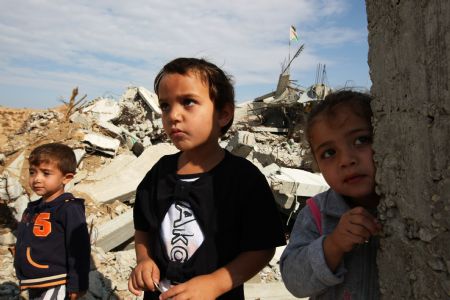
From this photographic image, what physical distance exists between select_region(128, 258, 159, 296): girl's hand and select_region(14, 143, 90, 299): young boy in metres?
1.09

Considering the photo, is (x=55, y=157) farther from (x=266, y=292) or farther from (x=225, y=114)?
(x=266, y=292)

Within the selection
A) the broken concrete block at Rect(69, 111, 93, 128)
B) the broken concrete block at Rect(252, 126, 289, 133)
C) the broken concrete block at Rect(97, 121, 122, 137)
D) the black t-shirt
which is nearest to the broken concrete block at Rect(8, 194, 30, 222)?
the broken concrete block at Rect(69, 111, 93, 128)

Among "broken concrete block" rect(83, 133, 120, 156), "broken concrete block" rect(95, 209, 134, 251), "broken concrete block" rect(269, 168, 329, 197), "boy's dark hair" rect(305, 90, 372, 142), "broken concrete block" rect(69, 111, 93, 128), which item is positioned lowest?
"broken concrete block" rect(95, 209, 134, 251)

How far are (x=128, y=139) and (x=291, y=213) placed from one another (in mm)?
4191

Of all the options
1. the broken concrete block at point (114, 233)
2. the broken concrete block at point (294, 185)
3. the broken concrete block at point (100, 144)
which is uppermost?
the broken concrete block at point (100, 144)

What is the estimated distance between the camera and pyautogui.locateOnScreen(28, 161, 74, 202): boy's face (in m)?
2.57

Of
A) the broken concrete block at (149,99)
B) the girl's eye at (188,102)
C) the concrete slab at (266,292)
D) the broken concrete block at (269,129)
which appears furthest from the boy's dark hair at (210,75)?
the broken concrete block at (269,129)

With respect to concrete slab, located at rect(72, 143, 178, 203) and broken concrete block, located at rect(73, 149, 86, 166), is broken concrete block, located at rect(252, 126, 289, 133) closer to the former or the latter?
concrete slab, located at rect(72, 143, 178, 203)

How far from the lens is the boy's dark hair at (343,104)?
1.19m

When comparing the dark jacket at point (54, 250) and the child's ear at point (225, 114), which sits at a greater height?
the child's ear at point (225, 114)

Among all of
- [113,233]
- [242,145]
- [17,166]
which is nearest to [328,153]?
[113,233]

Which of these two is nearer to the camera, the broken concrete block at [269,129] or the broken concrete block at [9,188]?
the broken concrete block at [9,188]

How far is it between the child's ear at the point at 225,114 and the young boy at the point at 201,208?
0.03 meters

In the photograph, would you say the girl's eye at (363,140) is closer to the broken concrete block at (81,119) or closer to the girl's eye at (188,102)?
the girl's eye at (188,102)
